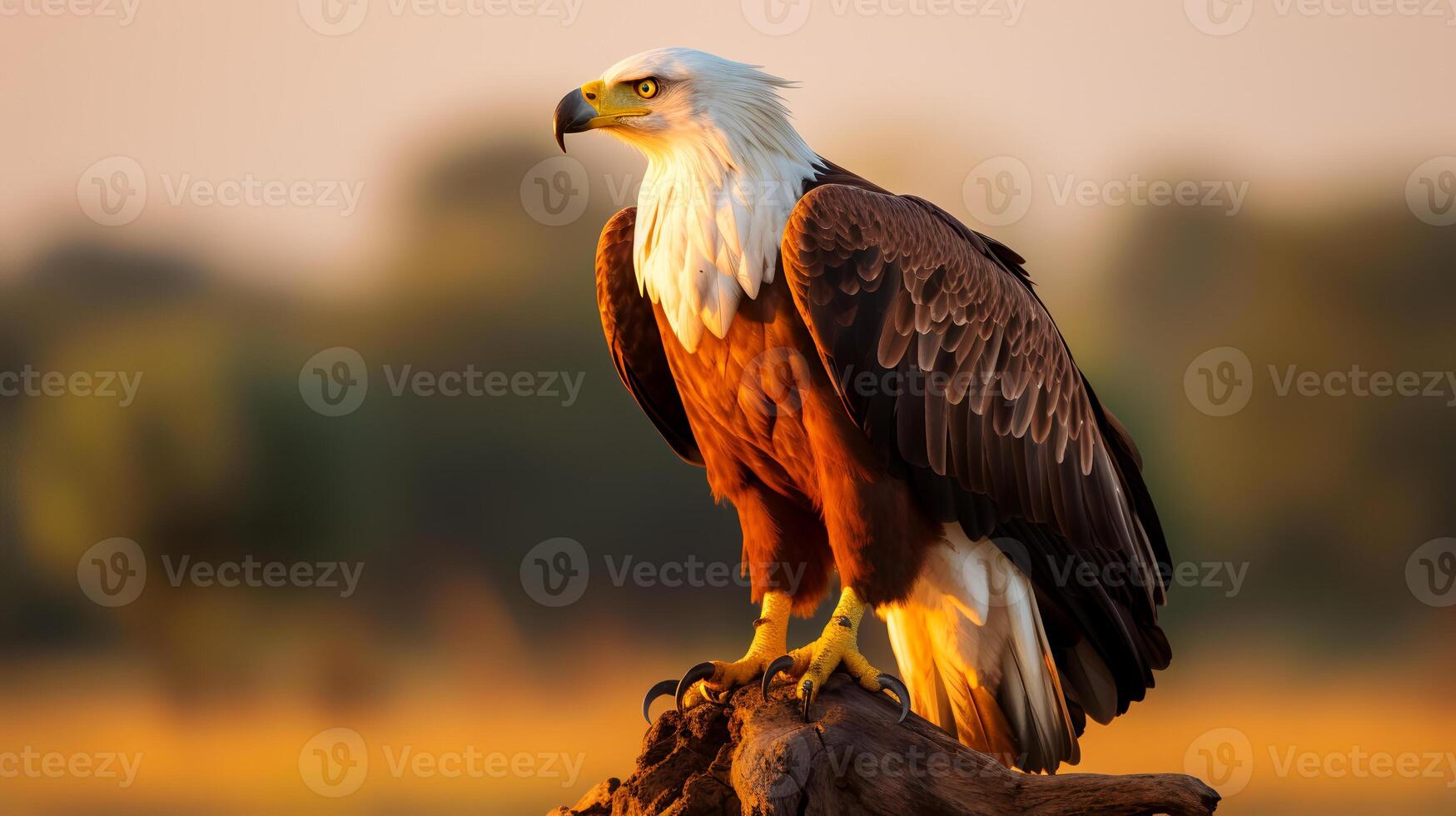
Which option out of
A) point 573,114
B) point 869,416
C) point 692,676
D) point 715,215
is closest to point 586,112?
point 573,114

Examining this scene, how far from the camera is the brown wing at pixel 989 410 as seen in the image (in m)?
3.47

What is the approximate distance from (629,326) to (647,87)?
0.80m

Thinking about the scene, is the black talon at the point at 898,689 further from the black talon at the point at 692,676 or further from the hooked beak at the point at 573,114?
the hooked beak at the point at 573,114

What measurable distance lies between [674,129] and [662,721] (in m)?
1.84

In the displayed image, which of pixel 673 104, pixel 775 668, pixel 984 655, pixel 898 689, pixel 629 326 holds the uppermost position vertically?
pixel 673 104

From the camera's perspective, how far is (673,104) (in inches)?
143

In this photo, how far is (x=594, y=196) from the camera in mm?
Answer: 6730

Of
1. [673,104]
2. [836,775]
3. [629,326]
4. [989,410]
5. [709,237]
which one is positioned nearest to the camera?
[836,775]

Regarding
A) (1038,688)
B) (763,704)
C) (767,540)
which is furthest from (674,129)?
(1038,688)

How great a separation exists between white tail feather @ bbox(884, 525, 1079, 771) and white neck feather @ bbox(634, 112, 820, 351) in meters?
1.09

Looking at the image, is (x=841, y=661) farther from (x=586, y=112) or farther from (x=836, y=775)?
(x=586, y=112)

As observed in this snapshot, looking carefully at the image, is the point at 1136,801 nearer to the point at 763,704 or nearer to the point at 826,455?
the point at 763,704

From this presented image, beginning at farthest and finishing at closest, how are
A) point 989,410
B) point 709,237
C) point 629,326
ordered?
point 629,326 → point 989,410 → point 709,237

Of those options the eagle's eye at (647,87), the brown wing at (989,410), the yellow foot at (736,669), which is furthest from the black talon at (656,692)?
the eagle's eye at (647,87)
